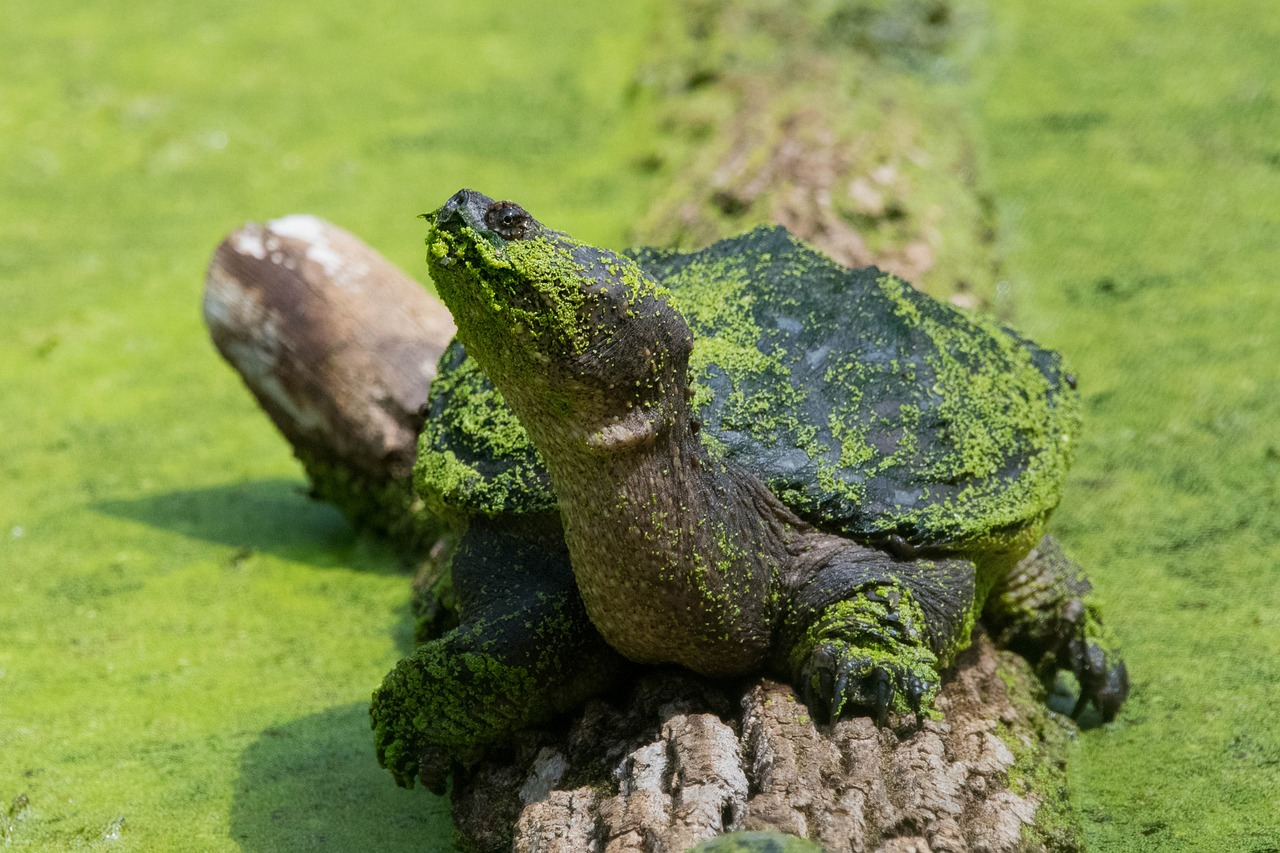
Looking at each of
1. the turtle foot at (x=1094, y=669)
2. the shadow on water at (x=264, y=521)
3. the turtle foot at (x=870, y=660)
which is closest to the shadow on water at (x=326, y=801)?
the turtle foot at (x=870, y=660)

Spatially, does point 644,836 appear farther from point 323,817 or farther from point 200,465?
point 200,465

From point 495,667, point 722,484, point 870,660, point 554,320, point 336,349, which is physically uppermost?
point 554,320

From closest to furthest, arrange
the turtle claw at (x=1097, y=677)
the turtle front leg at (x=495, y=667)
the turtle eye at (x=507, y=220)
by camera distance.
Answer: the turtle eye at (x=507, y=220), the turtle front leg at (x=495, y=667), the turtle claw at (x=1097, y=677)

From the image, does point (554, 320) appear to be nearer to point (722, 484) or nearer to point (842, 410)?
point (722, 484)

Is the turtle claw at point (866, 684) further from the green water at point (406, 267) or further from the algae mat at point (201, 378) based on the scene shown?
the algae mat at point (201, 378)

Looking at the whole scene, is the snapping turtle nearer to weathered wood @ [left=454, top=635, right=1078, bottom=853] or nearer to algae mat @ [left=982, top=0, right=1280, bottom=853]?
weathered wood @ [left=454, top=635, right=1078, bottom=853]

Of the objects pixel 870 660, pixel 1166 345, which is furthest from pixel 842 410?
pixel 1166 345

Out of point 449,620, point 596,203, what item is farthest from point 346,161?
point 449,620

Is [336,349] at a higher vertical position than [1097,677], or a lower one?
lower
